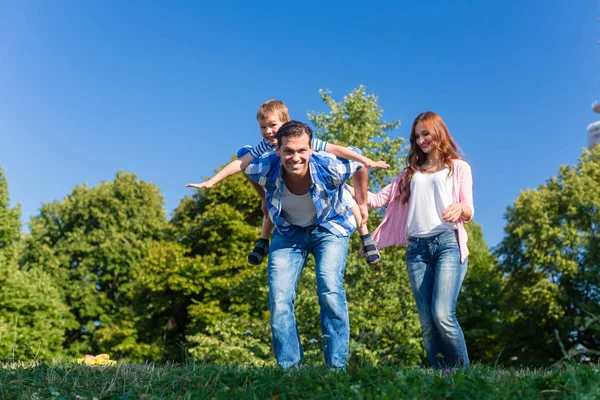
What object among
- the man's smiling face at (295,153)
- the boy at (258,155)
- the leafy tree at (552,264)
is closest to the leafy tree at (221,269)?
the leafy tree at (552,264)

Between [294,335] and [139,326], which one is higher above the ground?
[139,326]

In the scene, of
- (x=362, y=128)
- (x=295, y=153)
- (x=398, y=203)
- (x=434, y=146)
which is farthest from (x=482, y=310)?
(x=295, y=153)

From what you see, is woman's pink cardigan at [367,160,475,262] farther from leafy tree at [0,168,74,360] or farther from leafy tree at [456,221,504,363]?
leafy tree at [0,168,74,360]

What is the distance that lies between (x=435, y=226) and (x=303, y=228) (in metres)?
1.21

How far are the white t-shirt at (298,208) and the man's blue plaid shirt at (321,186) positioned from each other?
0.05 meters

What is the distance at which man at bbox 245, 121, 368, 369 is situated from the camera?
203 inches

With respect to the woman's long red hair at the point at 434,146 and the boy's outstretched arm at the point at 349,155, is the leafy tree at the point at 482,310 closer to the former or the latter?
the woman's long red hair at the point at 434,146

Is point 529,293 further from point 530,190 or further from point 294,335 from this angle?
point 294,335

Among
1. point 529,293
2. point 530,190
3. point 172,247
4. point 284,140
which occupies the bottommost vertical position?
point 284,140

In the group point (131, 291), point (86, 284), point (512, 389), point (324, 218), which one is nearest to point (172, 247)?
point (131, 291)

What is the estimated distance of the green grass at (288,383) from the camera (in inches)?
123

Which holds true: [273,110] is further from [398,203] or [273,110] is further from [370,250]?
[370,250]

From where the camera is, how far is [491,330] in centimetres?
2836

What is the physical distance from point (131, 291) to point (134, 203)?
529 cm
